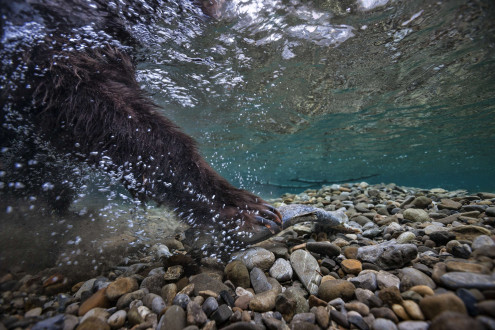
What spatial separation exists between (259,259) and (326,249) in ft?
2.47

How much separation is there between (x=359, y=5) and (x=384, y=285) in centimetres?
468

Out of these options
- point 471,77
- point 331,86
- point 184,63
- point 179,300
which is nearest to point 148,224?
point 179,300

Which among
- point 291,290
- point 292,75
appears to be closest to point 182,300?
point 291,290

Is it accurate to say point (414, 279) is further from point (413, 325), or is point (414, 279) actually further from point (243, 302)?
point (243, 302)

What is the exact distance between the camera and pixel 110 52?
138 inches

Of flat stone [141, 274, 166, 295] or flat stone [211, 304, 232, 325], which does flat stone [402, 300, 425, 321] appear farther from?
flat stone [141, 274, 166, 295]

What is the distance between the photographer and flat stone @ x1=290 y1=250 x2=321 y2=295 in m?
1.80

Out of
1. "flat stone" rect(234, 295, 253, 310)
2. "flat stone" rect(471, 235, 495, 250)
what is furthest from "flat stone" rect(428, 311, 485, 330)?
"flat stone" rect(234, 295, 253, 310)

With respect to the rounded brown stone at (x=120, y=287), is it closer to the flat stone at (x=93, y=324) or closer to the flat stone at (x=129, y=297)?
the flat stone at (x=129, y=297)

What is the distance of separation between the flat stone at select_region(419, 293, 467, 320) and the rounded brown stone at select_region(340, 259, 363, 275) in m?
0.63

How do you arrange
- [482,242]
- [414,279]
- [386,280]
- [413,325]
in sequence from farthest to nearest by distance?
1. [482,242]
2. [386,280]
3. [414,279]
4. [413,325]

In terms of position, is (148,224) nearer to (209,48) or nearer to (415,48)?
(209,48)

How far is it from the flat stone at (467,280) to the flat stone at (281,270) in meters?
1.15

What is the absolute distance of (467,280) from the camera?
4.11 feet
